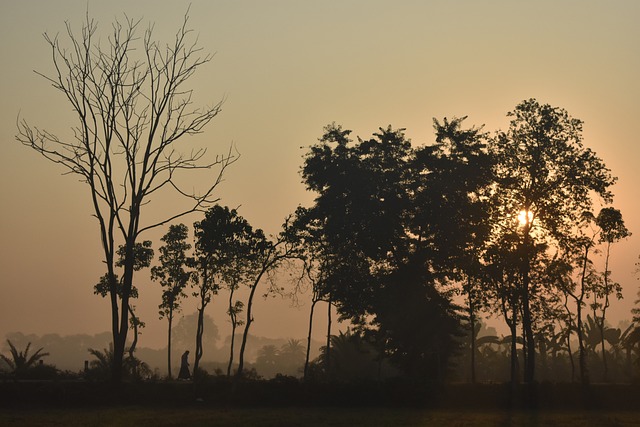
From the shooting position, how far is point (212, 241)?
170 ft

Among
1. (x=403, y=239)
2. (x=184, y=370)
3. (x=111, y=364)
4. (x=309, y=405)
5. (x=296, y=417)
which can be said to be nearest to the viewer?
(x=296, y=417)

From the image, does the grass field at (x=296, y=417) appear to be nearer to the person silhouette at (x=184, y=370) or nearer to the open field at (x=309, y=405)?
the open field at (x=309, y=405)

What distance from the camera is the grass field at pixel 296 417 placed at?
31.1 m

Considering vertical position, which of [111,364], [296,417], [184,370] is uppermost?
[111,364]

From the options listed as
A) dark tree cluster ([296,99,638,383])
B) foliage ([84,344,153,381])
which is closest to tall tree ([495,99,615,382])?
dark tree cluster ([296,99,638,383])

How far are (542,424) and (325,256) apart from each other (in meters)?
27.0

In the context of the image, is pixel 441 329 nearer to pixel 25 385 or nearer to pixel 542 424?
pixel 542 424

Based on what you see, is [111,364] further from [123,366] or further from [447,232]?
[447,232]

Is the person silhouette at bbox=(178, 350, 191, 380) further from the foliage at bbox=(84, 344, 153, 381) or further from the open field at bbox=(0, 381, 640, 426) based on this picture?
the open field at bbox=(0, 381, 640, 426)

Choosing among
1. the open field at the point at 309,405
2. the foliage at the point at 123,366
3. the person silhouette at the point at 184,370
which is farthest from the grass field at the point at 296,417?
the foliage at the point at 123,366

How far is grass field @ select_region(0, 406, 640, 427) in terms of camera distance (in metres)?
31.1

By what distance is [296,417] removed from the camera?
34.3 m

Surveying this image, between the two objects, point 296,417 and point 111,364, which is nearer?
point 296,417

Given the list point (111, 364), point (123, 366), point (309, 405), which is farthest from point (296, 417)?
point (111, 364)
